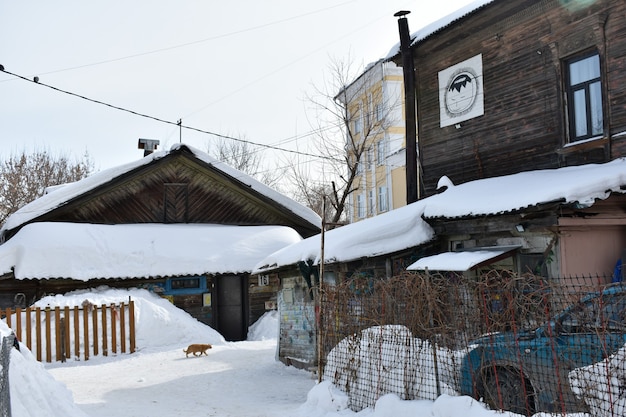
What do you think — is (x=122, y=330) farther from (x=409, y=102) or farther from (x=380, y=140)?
(x=380, y=140)

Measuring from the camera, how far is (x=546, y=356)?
6.32 meters

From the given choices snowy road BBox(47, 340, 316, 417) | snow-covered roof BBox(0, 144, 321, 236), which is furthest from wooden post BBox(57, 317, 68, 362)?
snow-covered roof BBox(0, 144, 321, 236)

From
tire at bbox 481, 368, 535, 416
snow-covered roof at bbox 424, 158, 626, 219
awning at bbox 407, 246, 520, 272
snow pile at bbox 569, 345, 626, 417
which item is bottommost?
tire at bbox 481, 368, 535, 416

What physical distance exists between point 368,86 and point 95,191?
19.8 meters

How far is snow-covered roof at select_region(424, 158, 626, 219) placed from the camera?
9.57 m

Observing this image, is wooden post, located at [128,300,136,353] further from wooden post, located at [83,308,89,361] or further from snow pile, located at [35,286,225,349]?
wooden post, located at [83,308,89,361]

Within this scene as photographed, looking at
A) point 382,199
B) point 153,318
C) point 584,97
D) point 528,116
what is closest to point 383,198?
point 382,199

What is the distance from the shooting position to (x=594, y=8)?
11.4 meters

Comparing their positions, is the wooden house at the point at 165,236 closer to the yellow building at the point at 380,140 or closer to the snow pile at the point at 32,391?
the yellow building at the point at 380,140

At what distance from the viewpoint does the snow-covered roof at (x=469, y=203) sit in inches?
381

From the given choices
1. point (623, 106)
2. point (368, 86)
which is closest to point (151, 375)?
point (623, 106)

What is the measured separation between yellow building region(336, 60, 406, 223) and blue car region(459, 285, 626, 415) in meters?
23.9

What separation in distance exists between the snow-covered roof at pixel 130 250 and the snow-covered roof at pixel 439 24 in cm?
882

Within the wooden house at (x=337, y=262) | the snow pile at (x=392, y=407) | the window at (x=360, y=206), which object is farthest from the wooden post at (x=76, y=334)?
the window at (x=360, y=206)
